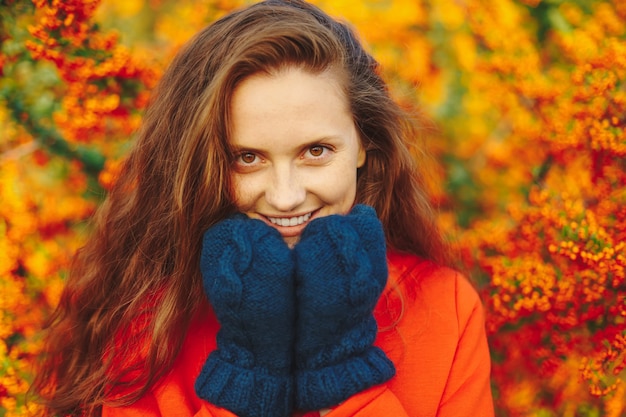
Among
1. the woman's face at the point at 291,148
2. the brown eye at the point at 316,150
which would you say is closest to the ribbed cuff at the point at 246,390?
the woman's face at the point at 291,148

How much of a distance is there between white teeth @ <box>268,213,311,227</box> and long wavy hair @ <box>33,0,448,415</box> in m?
0.14

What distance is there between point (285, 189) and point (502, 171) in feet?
6.15

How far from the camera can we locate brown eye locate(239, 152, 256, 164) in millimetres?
1811

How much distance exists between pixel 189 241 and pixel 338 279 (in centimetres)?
55

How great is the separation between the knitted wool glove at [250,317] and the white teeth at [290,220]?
0.09 m

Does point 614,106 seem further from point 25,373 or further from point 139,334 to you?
point 25,373

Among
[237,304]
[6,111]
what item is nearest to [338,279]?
[237,304]

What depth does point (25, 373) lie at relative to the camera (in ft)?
7.22

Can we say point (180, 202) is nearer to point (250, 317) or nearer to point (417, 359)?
point (250, 317)

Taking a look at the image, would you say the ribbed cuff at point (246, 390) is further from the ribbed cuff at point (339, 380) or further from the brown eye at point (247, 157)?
the brown eye at point (247, 157)

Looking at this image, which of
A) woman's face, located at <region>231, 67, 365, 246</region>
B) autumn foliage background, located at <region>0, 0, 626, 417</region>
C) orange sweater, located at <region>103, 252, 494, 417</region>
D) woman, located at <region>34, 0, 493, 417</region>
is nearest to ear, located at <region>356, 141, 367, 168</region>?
woman, located at <region>34, 0, 493, 417</region>

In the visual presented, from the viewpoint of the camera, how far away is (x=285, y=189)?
1747 mm

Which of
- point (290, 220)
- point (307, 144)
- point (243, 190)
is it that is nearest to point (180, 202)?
point (243, 190)

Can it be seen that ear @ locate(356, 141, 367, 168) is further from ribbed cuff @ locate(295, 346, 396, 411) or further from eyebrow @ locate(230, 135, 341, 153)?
ribbed cuff @ locate(295, 346, 396, 411)
